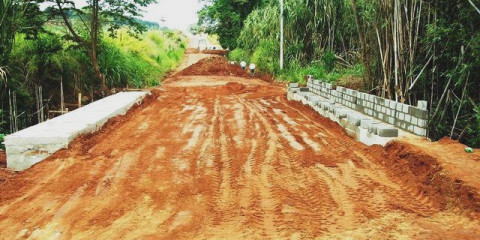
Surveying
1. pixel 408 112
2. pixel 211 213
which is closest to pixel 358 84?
pixel 408 112

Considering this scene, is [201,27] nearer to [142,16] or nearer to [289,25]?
[289,25]

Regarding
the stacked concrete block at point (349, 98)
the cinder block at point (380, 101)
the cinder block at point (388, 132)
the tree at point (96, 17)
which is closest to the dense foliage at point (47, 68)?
the tree at point (96, 17)

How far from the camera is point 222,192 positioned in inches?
169

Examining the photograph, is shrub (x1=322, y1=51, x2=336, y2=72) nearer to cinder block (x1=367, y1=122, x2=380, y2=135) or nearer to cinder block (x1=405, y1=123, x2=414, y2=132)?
cinder block (x1=367, y1=122, x2=380, y2=135)

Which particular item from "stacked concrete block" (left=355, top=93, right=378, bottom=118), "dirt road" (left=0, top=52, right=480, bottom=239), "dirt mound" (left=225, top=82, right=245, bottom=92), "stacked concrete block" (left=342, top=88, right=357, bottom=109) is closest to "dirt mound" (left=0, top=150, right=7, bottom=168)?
"dirt road" (left=0, top=52, right=480, bottom=239)

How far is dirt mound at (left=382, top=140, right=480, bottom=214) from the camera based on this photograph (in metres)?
3.93

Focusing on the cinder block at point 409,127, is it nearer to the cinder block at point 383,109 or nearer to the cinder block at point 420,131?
the cinder block at point 420,131

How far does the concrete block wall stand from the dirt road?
65 cm

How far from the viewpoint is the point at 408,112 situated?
19.6 ft

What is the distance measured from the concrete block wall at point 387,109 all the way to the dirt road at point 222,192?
0.65 metres

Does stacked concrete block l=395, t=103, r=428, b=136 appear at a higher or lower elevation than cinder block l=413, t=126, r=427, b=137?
higher

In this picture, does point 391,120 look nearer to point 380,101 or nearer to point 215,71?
point 380,101

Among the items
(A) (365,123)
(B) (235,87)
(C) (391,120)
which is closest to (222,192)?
(A) (365,123)

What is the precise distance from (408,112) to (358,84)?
3.97m
